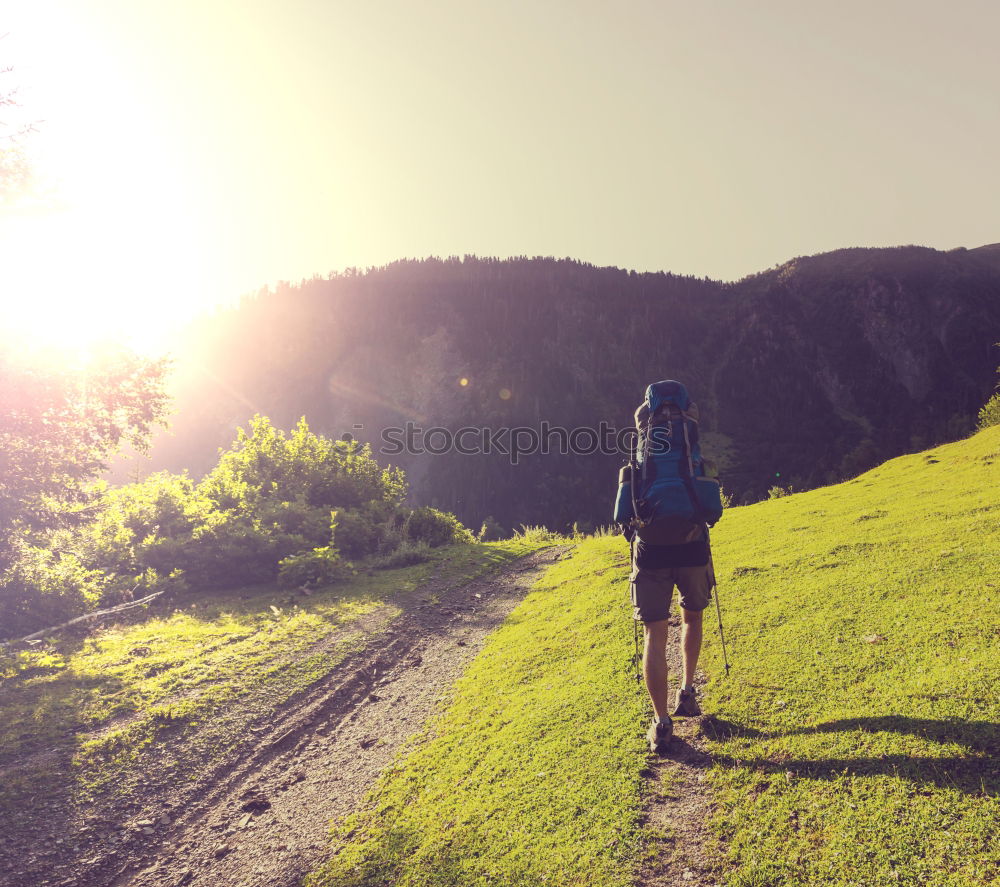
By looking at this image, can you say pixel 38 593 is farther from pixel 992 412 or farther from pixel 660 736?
pixel 992 412

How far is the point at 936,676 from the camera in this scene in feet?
14.9

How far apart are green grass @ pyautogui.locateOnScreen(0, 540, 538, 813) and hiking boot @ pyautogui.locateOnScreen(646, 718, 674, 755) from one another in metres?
5.37

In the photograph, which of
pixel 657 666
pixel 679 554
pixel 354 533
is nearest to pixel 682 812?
pixel 657 666

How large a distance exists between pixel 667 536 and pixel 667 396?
1.39 meters

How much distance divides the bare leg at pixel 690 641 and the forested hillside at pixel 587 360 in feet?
360

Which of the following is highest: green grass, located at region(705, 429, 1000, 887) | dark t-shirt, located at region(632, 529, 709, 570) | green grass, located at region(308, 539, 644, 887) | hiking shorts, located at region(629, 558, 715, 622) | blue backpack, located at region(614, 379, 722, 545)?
A: blue backpack, located at region(614, 379, 722, 545)

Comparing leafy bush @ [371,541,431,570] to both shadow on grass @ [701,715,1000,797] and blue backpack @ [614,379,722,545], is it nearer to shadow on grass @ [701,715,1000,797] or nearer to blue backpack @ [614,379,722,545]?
blue backpack @ [614,379,722,545]

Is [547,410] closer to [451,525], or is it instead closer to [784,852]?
[451,525]

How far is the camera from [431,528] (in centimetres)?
2336

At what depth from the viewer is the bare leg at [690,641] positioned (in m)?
5.07

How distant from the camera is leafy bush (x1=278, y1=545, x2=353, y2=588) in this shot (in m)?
15.9

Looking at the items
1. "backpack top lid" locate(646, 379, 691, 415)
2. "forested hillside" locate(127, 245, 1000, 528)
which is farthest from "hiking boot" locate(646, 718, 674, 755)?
"forested hillside" locate(127, 245, 1000, 528)

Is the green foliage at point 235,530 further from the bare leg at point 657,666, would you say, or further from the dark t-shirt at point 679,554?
the dark t-shirt at point 679,554

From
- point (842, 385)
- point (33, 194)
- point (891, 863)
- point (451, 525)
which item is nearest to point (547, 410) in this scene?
point (842, 385)
